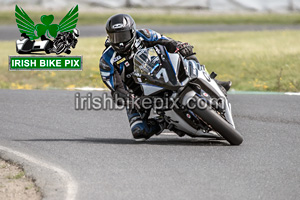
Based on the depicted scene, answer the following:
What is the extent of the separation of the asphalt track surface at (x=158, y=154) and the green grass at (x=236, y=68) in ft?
12.2

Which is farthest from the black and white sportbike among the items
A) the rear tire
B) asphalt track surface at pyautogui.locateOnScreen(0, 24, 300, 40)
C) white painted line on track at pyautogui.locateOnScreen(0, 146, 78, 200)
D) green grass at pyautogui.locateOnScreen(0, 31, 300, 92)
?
asphalt track surface at pyautogui.locateOnScreen(0, 24, 300, 40)

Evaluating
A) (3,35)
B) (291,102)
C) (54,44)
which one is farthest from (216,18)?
(291,102)

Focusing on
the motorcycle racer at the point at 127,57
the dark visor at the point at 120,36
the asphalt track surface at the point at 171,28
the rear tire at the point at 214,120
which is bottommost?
the asphalt track surface at the point at 171,28

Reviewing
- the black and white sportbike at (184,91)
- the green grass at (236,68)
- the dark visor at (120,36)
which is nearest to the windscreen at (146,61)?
the black and white sportbike at (184,91)

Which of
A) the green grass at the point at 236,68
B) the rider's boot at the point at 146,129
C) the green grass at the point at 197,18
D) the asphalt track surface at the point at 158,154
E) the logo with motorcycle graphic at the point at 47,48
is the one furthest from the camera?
the green grass at the point at 197,18

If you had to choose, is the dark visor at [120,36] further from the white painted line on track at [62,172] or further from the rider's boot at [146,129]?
the white painted line on track at [62,172]

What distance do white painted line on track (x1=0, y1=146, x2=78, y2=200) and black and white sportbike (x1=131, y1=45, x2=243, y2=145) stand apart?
1.54m

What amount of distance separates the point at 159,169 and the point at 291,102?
5592 millimetres

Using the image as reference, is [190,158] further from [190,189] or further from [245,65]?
[245,65]

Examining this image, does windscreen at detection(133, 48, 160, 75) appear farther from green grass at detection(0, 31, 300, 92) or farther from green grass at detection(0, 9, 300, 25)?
green grass at detection(0, 9, 300, 25)

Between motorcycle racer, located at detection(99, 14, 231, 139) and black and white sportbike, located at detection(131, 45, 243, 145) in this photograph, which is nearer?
black and white sportbike, located at detection(131, 45, 243, 145)

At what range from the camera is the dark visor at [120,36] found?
7.77 metres

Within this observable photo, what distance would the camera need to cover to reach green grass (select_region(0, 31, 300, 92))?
15.3m

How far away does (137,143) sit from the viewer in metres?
8.38
